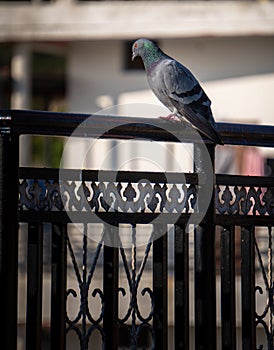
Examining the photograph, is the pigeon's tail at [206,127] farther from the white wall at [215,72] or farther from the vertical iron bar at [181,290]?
the white wall at [215,72]

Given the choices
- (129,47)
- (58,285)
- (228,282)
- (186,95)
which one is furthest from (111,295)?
(129,47)

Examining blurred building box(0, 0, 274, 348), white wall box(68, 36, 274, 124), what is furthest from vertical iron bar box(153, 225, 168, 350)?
white wall box(68, 36, 274, 124)

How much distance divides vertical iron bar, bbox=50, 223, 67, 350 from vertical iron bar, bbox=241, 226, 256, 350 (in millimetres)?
700

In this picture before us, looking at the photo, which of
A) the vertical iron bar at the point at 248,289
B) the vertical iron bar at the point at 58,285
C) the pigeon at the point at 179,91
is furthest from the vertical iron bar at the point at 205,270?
the vertical iron bar at the point at 58,285

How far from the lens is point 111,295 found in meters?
2.75

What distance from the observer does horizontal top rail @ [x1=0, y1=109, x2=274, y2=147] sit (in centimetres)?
255

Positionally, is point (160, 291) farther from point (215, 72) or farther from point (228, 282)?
point (215, 72)

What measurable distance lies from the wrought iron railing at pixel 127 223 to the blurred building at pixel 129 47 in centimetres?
824

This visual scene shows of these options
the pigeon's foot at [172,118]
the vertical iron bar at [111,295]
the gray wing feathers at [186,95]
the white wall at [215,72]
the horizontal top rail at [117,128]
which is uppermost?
the white wall at [215,72]

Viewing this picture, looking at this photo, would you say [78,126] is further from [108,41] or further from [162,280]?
[108,41]

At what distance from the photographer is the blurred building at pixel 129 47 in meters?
11.6

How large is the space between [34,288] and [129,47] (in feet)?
33.7

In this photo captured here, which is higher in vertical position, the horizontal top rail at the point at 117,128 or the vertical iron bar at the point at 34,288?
the horizontal top rail at the point at 117,128

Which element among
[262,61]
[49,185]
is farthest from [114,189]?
[262,61]
